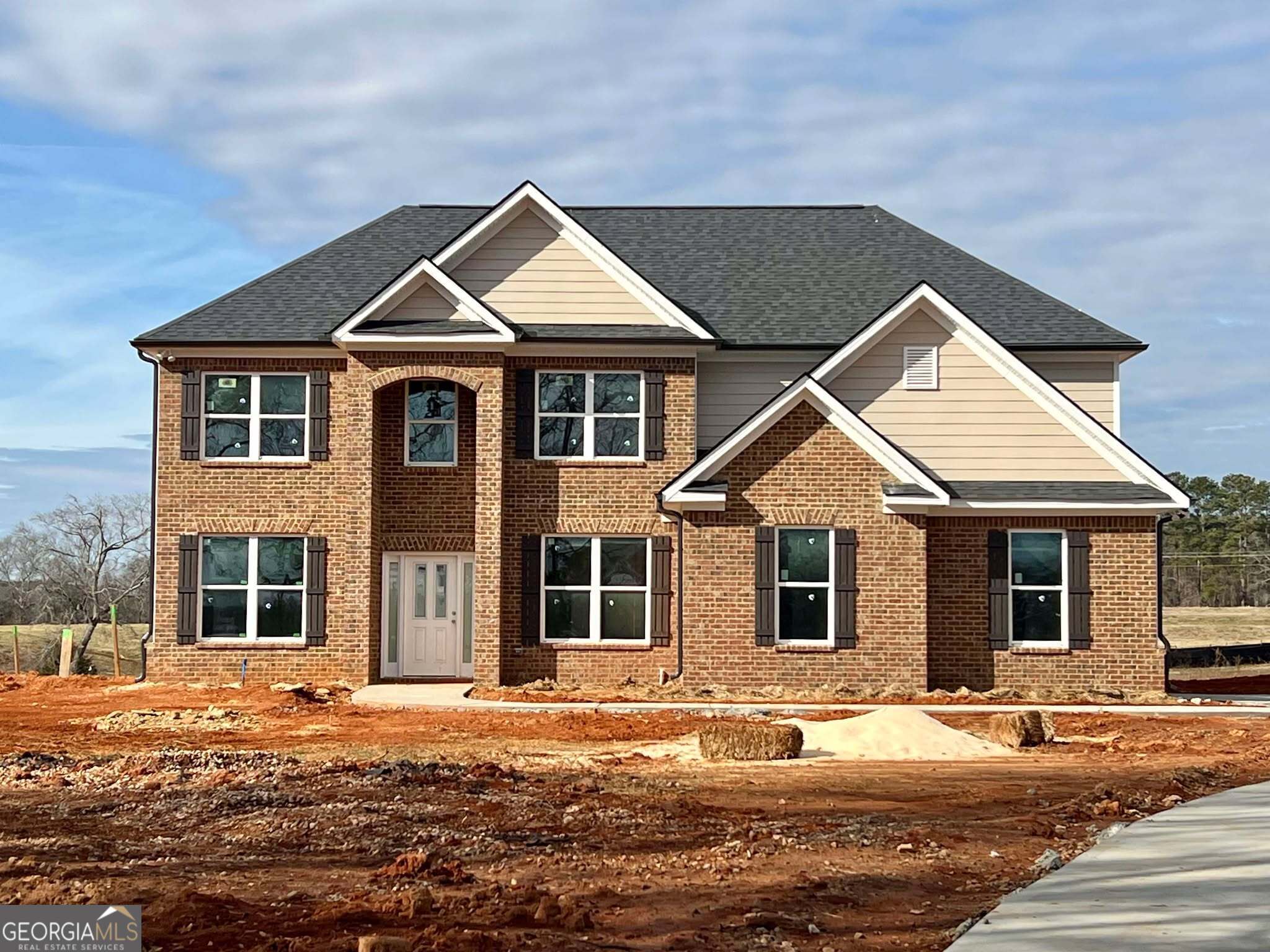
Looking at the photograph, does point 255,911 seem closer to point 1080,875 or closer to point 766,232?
point 1080,875

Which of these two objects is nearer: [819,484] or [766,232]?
[819,484]

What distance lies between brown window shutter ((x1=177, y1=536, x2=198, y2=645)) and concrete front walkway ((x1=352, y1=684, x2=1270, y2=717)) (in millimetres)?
4048

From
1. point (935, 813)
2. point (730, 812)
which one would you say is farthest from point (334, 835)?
point (935, 813)

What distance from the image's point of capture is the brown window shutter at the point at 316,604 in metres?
22.8

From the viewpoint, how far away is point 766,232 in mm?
27297

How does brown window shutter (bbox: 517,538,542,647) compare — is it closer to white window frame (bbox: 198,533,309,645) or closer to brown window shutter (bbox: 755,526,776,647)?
white window frame (bbox: 198,533,309,645)

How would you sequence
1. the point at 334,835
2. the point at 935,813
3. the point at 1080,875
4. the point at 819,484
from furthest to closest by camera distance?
the point at 819,484 → the point at 935,813 → the point at 334,835 → the point at 1080,875

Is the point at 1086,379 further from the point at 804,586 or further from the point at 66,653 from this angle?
the point at 66,653

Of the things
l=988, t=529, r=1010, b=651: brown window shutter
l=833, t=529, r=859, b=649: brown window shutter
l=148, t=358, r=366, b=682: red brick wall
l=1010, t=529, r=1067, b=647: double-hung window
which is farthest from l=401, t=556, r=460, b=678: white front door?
l=1010, t=529, r=1067, b=647: double-hung window

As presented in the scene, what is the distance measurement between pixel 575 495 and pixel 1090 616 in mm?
8894

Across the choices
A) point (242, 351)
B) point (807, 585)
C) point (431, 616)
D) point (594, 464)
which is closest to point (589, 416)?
point (594, 464)

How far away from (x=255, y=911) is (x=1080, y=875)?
192 inches

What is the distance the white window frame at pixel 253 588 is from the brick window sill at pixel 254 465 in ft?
3.75

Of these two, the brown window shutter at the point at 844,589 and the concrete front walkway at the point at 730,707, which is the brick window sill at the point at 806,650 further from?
the concrete front walkway at the point at 730,707
